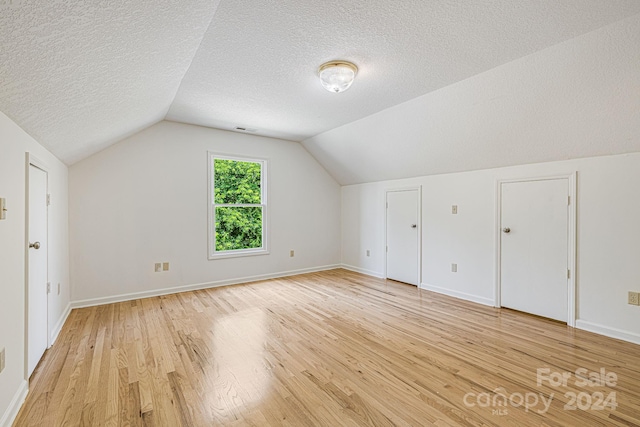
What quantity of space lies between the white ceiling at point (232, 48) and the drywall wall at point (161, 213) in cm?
72

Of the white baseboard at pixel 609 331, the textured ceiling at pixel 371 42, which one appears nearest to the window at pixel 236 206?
the textured ceiling at pixel 371 42

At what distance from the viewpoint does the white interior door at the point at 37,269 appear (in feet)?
6.94

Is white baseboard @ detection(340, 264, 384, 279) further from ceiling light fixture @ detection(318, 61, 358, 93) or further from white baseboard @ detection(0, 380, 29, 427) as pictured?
white baseboard @ detection(0, 380, 29, 427)

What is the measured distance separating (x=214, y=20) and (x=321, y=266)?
4.67 metres

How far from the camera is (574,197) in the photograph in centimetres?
301

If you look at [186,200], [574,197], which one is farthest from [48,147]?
[574,197]

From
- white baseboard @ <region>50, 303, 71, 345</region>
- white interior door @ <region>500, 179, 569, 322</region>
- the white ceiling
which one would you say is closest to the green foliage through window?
the white ceiling

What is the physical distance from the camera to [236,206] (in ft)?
16.0

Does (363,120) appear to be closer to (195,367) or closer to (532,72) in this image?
(532,72)

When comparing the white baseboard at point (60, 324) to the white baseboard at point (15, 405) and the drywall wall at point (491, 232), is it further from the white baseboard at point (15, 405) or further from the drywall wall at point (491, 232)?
the drywall wall at point (491, 232)

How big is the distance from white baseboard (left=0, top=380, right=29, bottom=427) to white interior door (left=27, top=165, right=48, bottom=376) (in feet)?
0.62

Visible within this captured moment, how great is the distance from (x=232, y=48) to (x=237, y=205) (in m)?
2.97

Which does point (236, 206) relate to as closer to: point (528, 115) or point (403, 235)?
point (403, 235)

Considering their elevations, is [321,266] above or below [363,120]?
below
